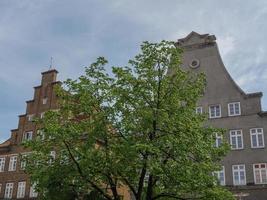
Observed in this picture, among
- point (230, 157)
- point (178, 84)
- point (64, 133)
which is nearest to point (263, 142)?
point (230, 157)

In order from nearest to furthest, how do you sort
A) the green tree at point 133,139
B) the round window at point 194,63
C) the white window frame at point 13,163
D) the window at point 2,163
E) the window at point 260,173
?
the green tree at point 133,139 → the window at point 260,173 → the round window at point 194,63 → the white window frame at point 13,163 → the window at point 2,163

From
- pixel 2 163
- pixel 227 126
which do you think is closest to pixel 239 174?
pixel 227 126

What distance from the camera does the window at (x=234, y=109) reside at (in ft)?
113

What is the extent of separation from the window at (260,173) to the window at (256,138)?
1660 millimetres

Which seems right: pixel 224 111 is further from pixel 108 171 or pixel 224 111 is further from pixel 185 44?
pixel 108 171

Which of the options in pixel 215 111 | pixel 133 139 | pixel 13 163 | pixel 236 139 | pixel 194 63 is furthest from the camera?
pixel 13 163

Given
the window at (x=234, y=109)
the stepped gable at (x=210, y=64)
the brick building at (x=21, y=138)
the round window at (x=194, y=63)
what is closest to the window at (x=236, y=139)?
the window at (x=234, y=109)

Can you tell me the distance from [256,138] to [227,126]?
266 cm

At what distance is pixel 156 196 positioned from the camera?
19.6 m

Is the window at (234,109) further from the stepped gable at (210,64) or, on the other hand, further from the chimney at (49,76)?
the chimney at (49,76)

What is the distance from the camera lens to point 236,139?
110 feet

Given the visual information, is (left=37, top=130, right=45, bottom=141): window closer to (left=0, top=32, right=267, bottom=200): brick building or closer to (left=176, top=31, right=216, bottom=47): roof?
(left=0, top=32, right=267, bottom=200): brick building

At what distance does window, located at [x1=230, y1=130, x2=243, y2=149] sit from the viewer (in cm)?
3338

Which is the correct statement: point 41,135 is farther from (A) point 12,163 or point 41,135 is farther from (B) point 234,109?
A: (A) point 12,163
